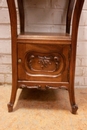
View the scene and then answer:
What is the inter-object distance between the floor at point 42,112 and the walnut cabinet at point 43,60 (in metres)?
0.07

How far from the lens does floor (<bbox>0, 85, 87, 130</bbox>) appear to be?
88 centimetres

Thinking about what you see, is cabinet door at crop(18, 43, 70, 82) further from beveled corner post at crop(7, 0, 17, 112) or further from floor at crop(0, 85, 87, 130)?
floor at crop(0, 85, 87, 130)

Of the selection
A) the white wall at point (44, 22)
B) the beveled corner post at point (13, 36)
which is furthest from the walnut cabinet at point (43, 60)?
the white wall at point (44, 22)

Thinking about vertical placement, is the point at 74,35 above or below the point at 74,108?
above

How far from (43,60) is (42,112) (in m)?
0.34

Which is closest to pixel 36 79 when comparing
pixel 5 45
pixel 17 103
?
pixel 17 103

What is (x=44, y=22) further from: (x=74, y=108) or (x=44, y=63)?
(x=74, y=108)

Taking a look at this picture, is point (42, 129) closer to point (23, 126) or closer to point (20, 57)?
point (23, 126)

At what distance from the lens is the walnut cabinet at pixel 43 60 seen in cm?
94

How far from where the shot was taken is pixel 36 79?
1.00 meters

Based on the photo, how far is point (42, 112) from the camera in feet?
3.34

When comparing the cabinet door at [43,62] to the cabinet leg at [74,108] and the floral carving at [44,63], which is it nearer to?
the floral carving at [44,63]

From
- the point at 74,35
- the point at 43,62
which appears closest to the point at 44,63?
the point at 43,62

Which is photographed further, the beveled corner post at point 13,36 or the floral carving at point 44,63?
the floral carving at point 44,63
